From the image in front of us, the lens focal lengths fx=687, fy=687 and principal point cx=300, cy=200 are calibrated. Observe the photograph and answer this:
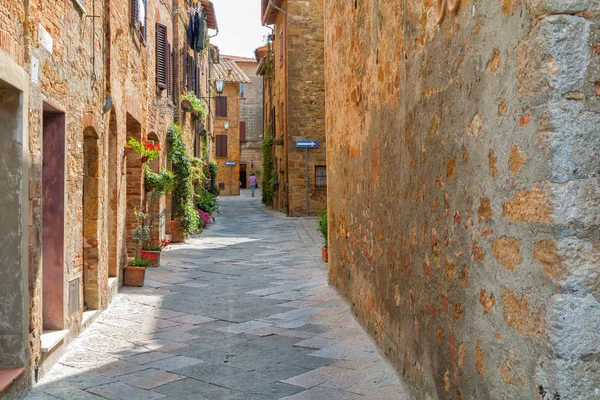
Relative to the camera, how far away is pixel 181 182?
14.1 metres

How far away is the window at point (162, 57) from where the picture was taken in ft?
40.5

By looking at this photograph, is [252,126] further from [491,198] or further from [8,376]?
[491,198]

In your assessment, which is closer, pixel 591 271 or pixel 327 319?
pixel 591 271

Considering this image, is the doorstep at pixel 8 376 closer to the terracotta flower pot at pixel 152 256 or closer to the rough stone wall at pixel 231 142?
the terracotta flower pot at pixel 152 256

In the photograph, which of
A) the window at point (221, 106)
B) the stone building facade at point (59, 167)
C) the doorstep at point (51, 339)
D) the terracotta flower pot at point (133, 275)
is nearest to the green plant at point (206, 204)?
the stone building facade at point (59, 167)

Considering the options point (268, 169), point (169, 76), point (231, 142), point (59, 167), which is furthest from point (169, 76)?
point (231, 142)

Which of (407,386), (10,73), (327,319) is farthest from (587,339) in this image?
(327,319)

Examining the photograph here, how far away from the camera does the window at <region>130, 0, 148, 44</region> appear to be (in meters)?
9.33

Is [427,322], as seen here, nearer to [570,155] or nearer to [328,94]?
[570,155]

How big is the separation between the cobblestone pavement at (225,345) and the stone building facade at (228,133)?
98.8ft

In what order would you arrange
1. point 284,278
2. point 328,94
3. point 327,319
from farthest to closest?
1. point 284,278
2. point 328,94
3. point 327,319

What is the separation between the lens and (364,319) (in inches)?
241

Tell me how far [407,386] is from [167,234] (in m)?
10.2

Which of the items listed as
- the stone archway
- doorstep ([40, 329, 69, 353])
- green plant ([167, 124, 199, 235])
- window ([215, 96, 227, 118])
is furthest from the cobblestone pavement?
window ([215, 96, 227, 118])
